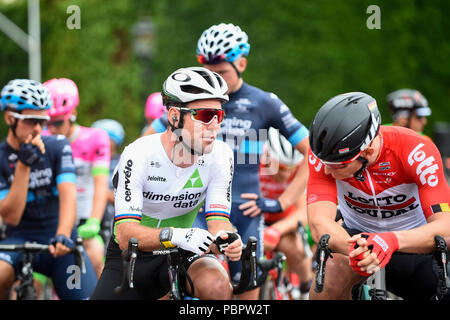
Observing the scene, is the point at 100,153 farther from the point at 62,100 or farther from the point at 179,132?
the point at 179,132

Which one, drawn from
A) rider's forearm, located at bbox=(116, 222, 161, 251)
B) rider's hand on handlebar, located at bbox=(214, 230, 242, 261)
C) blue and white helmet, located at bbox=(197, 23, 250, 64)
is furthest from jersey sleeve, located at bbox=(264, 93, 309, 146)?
rider's hand on handlebar, located at bbox=(214, 230, 242, 261)

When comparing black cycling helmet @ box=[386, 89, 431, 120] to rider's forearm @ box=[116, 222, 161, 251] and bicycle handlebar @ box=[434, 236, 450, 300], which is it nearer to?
bicycle handlebar @ box=[434, 236, 450, 300]

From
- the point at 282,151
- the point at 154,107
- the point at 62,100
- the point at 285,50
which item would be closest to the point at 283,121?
the point at 282,151

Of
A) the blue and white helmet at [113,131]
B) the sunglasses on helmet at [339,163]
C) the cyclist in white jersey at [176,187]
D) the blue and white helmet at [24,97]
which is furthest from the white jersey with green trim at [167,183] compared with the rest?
the blue and white helmet at [113,131]

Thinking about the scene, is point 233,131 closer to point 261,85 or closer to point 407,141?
point 407,141

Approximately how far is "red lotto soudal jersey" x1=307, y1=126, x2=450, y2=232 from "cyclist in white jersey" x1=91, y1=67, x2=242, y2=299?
2.28 ft

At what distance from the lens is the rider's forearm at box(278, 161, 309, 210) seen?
7129mm

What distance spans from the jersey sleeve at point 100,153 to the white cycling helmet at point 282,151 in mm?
1909

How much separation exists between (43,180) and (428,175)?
362 centimetres

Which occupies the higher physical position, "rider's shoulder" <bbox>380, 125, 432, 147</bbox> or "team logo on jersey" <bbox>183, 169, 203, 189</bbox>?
"rider's shoulder" <bbox>380, 125, 432, 147</bbox>

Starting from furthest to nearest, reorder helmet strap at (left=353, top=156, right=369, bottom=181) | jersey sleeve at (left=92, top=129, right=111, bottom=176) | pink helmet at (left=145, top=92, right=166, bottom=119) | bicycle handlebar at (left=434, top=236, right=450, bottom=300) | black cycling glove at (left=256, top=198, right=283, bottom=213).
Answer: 1. pink helmet at (left=145, top=92, right=166, bottom=119)
2. jersey sleeve at (left=92, top=129, right=111, bottom=176)
3. black cycling glove at (left=256, top=198, right=283, bottom=213)
4. helmet strap at (left=353, top=156, right=369, bottom=181)
5. bicycle handlebar at (left=434, top=236, right=450, bottom=300)

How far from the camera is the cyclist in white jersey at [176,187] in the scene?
464 centimetres

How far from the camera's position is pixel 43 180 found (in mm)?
6668

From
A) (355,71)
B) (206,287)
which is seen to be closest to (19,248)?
(206,287)
